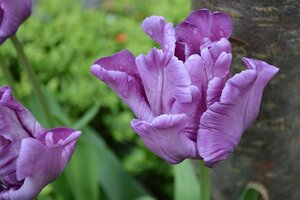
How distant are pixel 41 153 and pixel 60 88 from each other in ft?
4.61

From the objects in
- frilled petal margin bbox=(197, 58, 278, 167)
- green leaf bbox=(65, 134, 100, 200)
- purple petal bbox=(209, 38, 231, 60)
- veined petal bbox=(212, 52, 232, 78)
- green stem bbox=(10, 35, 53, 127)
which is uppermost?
purple petal bbox=(209, 38, 231, 60)

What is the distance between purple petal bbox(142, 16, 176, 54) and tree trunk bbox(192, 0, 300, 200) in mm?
282

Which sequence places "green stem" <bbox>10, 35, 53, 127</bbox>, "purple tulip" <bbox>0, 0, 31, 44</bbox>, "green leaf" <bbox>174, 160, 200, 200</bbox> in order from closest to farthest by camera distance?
"purple tulip" <bbox>0, 0, 31, 44</bbox>
"green stem" <bbox>10, 35, 53, 127</bbox>
"green leaf" <bbox>174, 160, 200, 200</bbox>

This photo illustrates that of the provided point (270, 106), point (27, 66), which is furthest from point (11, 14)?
point (270, 106)

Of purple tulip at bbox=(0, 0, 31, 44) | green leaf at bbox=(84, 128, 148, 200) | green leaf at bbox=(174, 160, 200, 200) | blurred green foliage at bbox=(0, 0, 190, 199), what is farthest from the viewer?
blurred green foliage at bbox=(0, 0, 190, 199)

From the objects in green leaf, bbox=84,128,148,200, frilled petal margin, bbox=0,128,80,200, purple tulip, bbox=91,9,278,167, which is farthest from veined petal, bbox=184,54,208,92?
green leaf, bbox=84,128,148,200

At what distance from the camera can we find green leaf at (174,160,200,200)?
126cm

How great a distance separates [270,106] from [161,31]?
1.44 ft

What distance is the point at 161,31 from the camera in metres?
0.79

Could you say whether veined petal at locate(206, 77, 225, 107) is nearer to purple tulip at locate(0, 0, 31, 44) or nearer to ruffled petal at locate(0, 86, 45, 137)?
ruffled petal at locate(0, 86, 45, 137)

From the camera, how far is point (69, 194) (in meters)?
1.38

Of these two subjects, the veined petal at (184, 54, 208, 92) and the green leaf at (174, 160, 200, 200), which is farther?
the green leaf at (174, 160, 200, 200)

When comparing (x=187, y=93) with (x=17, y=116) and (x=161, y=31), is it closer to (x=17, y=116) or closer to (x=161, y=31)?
(x=161, y=31)

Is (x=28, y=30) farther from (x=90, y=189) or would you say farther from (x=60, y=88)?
(x=90, y=189)
